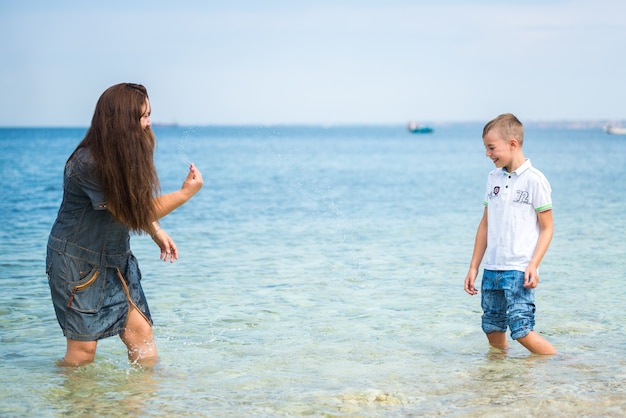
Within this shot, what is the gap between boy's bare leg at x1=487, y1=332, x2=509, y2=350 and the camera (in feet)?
18.1

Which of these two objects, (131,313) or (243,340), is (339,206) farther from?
(131,313)

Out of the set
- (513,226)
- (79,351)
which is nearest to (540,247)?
(513,226)

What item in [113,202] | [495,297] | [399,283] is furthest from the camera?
[399,283]

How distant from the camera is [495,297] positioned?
522cm

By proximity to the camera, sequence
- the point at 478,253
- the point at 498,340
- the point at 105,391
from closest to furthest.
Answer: the point at 105,391, the point at 478,253, the point at 498,340

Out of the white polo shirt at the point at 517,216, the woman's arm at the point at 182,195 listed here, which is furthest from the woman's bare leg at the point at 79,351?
the white polo shirt at the point at 517,216

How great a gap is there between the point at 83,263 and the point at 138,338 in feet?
2.17

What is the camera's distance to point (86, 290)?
181 inches

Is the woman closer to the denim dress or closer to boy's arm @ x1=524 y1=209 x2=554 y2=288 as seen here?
the denim dress

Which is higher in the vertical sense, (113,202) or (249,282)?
(113,202)

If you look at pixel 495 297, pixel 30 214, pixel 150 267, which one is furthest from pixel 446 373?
pixel 30 214

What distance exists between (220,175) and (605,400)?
35586mm

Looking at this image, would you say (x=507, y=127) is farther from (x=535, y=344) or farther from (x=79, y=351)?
(x=79, y=351)

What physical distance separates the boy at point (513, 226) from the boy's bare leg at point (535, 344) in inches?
1.3
